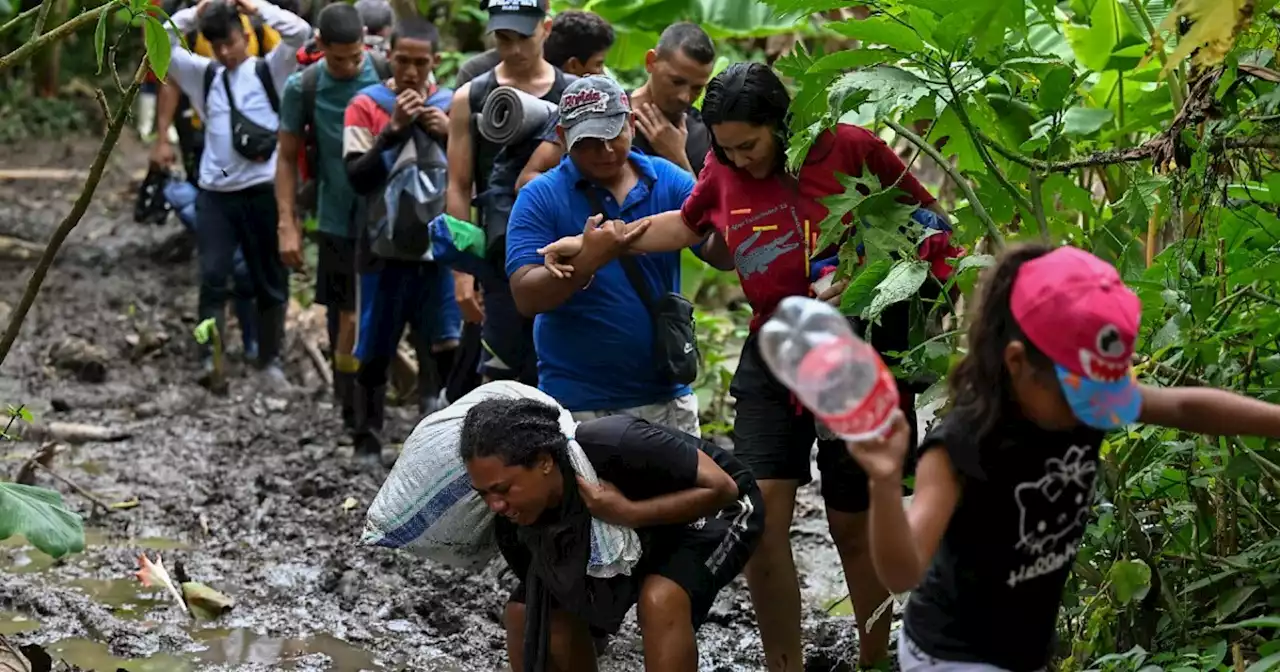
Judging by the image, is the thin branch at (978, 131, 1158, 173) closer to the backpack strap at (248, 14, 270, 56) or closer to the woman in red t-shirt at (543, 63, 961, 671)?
the woman in red t-shirt at (543, 63, 961, 671)

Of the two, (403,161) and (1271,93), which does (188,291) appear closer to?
(403,161)

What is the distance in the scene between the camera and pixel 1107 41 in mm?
6191

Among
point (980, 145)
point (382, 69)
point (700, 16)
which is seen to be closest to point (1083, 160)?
point (980, 145)

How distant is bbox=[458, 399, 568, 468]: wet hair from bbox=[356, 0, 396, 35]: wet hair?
17.9ft

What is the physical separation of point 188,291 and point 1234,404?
1019 cm

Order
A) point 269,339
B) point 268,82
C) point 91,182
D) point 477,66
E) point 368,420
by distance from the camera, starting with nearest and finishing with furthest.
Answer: point 91,182
point 477,66
point 368,420
point 268,82
point 269,339

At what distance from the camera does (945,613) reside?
311 centimetres

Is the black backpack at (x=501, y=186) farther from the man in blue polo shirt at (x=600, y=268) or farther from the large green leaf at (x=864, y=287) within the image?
the large green leaf at (x=864, y=287)

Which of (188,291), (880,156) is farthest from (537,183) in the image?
(188,291)

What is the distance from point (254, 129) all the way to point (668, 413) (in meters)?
4.79

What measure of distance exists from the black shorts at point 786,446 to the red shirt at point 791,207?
20cm

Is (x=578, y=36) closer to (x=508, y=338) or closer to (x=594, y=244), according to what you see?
(x=508, y=338)

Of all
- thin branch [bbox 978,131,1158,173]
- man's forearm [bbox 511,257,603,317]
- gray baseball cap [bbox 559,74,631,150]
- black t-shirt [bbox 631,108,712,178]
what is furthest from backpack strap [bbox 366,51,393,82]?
thin branch [bbox 978,131,1158,173]

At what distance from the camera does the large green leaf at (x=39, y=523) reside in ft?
13.2
